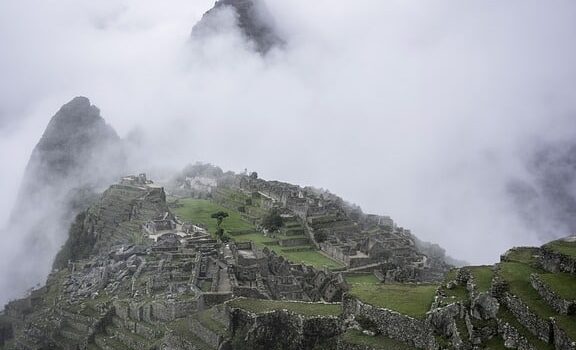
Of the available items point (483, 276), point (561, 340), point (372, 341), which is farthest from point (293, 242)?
point (561, 340)

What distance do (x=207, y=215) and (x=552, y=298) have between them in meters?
57.5

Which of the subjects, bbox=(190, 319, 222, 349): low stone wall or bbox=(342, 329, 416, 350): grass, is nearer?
bbox=(342, 329, 416, 350): grass

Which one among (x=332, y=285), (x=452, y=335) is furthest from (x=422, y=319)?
(x=332, y=285)

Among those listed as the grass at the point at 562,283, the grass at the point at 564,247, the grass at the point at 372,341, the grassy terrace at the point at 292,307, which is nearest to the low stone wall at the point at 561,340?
the grass at the point at 562,283

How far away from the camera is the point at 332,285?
143 ft

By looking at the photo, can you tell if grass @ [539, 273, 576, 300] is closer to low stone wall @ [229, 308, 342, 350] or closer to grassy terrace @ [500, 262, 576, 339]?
grassy terrace @ [500, 262, 576, 339]

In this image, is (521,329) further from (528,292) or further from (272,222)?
(272,222)

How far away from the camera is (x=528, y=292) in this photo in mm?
16953

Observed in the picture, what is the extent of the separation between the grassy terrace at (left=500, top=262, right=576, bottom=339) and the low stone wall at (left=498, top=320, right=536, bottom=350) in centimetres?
65

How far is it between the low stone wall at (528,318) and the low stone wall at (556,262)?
1683mm

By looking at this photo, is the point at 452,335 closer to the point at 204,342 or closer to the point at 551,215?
the point at 204,342

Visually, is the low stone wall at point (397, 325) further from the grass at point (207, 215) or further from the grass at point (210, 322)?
the grass at point (207, 215)

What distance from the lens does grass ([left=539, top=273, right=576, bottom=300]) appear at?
15593mm

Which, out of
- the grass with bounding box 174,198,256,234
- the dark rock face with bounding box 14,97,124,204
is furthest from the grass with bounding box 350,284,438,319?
the dark rock face with bounding box 14,97,124,204
